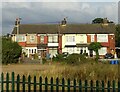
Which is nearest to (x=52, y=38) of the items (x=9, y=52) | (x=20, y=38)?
(x=20, y=38)

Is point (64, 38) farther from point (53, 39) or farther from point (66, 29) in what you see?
point (53, 39)

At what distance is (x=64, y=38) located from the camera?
6994 cm

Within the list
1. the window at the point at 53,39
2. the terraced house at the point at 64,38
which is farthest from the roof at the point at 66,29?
the window at the point at 53,39

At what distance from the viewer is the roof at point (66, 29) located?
69.8m

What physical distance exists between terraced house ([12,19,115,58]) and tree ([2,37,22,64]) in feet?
82.2

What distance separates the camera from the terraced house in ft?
229

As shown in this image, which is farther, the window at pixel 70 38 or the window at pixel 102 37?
the window at pixel 70 38

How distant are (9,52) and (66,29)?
97.8ft

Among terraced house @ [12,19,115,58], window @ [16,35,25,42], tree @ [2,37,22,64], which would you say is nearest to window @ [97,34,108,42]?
terraced house @ [12,19,115,58]

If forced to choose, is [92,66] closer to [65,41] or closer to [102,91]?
[102,91]

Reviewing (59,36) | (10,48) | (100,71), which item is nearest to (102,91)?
(100,71)

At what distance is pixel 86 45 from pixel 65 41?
14.9ft

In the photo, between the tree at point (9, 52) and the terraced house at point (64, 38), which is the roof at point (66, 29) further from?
the tree at point (9, 52)

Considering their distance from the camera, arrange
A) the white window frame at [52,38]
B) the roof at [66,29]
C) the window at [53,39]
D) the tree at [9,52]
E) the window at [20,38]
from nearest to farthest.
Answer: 1. the tree at [9,52]
2. the roof at [66,29]
3. the white window frame at [52,38]
4. the window at [53,39]
5. the window at [20,38]
